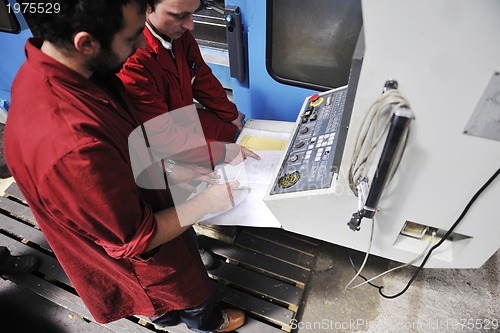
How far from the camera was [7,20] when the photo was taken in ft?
6.37

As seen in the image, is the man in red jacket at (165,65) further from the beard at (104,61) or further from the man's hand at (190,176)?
the beard at (104,61)

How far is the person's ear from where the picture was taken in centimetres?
60

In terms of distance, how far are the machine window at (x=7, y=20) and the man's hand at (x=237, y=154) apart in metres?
1.65

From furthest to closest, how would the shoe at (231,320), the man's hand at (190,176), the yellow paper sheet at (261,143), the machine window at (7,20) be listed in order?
the machine window at (7,20) < the yellow paper sheet at (261,143) < the shoe at (231,320) < the man's hand at (190,176)

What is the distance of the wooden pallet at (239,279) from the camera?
4.65 feet

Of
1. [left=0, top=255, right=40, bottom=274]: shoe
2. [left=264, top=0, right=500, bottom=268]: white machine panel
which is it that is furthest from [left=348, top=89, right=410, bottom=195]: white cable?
[left=0, top=255, right=40, bottom=274]: shoe

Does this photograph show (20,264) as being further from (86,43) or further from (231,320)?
(86,43)

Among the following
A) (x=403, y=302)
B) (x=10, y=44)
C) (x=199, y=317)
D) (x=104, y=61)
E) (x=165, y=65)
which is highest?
(x=104, y=61)

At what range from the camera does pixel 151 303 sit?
3.49 ft

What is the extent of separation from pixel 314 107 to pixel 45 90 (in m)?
0.93

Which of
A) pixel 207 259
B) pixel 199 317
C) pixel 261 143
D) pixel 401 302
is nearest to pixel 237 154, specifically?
pixel 261 143

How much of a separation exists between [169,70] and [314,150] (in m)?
0.62

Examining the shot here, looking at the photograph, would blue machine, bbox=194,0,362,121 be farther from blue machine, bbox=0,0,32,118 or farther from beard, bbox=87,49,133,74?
blue machine, bbox=0,0,32,118

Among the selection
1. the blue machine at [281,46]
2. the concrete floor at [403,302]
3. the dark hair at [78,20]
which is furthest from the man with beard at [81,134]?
the concrete floor at [403,302]
